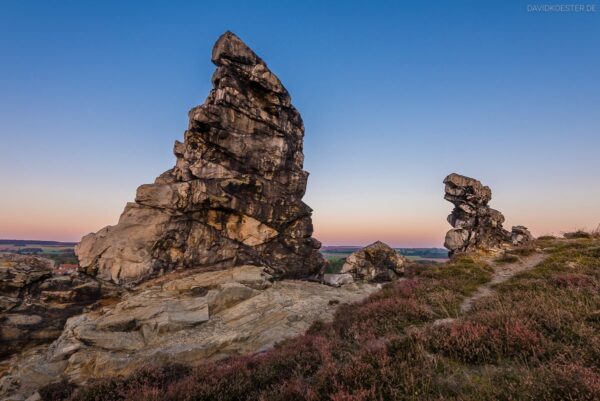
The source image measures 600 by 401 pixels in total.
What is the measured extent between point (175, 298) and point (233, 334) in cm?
635

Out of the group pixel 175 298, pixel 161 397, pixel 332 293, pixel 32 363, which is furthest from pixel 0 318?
pixel 332 293

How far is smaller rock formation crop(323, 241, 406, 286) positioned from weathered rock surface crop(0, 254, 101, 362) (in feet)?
76.5

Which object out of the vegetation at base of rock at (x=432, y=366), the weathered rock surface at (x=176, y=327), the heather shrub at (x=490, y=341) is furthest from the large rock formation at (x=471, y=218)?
the heather shrub at (x=490, y=341)

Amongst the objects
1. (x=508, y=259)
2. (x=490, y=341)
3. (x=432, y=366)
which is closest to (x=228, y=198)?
(x=432, y=366)

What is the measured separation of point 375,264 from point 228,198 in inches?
766

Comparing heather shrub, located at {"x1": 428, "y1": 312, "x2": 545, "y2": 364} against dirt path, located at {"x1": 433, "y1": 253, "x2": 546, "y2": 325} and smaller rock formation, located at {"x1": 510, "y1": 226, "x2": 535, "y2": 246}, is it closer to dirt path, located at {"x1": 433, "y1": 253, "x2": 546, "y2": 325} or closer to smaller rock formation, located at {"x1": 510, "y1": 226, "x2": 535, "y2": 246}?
dirt path, located at {"x1": 433, "y1": 253, "x2": 546, "y2": 325}

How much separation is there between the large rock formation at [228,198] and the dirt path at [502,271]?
1697 cm

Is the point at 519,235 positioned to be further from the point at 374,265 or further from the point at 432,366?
the point at 432,366

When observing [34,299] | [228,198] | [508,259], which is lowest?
[34,299]

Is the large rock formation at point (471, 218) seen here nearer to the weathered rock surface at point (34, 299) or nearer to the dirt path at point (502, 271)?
the dirt path at point (502, 271)

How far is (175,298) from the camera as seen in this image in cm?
2220

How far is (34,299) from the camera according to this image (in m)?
20.8

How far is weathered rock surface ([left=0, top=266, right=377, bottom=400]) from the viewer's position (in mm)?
15914

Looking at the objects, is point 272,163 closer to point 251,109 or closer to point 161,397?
point 251,109
